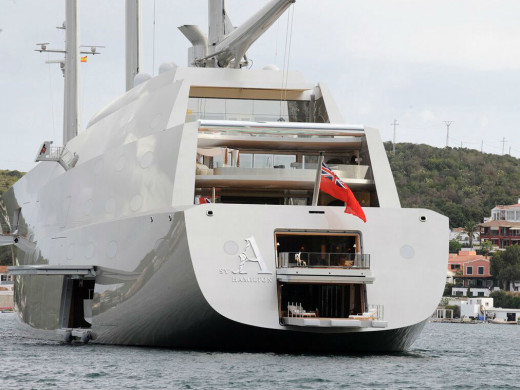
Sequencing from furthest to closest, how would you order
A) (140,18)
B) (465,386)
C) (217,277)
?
(140,18) → (217,277) → (465,386)

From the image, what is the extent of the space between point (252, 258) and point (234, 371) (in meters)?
4.21

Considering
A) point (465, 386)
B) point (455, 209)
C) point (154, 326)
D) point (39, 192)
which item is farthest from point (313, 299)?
point (455, 209)

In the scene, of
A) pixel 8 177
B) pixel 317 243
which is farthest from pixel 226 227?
pixel 8 177

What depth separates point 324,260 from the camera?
3012 centimetres

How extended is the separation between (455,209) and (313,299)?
11627 centimetres

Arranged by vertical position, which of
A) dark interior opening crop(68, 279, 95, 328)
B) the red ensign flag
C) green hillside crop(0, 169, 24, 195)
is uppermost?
green hillside crop(0, 169, 24, 195)

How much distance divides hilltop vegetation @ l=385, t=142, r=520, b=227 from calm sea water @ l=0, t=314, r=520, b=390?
10343cm

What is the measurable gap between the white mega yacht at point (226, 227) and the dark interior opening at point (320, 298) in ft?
0.12

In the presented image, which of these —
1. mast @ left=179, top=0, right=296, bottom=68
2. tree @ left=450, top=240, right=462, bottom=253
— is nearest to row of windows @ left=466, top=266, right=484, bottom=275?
tree @ left=450, top=240, right=462, bottom=253

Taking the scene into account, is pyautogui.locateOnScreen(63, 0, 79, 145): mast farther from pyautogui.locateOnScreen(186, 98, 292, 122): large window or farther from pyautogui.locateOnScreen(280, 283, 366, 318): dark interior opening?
pyautogui.locateOnScreen(280, 283, 366, 318): dark interior opening

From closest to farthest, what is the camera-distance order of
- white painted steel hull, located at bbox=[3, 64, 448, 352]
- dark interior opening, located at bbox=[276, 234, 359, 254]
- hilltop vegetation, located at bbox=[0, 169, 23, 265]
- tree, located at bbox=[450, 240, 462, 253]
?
1. white painted steel hull, located at bbox=[3, 64, 448, 352]
2. dark interior opening, located at bbox=[276, 234, 359, 254]
3. hilltop vegetation, located at bbox=[0, 169, 23, 265]
4. tree, located at bbox=[450, 240, 462, 253]

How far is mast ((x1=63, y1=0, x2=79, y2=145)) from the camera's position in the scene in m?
52.2

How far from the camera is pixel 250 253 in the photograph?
96.0 feet

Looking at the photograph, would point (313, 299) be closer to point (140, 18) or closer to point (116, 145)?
point (116, 145)
